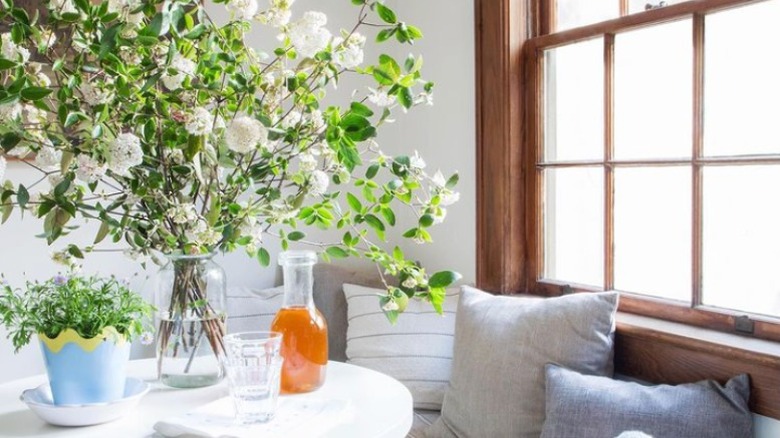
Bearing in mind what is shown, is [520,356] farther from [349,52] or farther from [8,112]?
[8,112]

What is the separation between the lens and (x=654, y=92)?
1893mm

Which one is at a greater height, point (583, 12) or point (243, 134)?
point (583, 12)

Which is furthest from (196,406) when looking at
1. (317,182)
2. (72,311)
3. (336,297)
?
(336,297)

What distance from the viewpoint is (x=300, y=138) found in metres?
1.28

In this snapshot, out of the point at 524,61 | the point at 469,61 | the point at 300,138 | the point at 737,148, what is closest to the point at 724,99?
the point at 737,148

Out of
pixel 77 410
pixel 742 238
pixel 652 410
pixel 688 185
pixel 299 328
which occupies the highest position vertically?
pixel 688 185

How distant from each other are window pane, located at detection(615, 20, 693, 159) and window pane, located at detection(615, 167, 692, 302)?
67 mm

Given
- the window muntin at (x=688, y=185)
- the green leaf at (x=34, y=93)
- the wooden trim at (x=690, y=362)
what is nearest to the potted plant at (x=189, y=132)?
the green leaf at (x=34, y=93)

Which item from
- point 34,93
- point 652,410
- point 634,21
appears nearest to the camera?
point 34,93

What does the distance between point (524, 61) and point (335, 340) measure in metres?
1.05

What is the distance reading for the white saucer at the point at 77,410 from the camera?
47.9 inches

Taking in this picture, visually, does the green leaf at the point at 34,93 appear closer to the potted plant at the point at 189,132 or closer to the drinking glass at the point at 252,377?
the potted plant at the point at 189,132

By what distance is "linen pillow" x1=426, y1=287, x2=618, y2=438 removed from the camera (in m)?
1.73

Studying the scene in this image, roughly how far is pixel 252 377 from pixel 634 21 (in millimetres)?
1317
